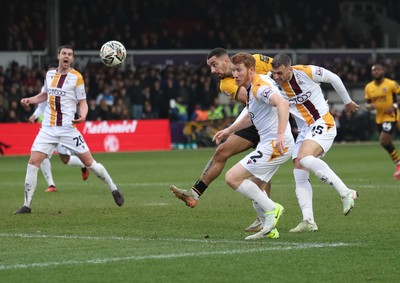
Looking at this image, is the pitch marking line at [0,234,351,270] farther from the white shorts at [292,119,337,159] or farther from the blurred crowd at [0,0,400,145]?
the blurred crowd at [0,0,400,145]

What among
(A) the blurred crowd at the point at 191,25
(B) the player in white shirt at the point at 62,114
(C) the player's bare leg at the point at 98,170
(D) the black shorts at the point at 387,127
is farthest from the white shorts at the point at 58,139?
(A) the blurred crowd at the point at 191,25

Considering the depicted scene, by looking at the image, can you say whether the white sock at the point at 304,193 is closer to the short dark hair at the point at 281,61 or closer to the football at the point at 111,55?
the short dark hair at the point at 281,61

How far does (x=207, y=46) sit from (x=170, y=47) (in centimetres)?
219

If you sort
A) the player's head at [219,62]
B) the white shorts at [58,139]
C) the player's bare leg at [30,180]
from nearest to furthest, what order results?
the player's head at [219,62]
the player's bare leg at [30,180]
the white shorts at [58,139]

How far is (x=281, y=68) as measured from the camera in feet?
38.5

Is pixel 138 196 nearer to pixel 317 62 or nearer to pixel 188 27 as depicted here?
pixel 317 62

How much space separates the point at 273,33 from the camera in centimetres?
4666

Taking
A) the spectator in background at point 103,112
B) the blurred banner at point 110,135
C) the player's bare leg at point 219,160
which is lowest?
the blurred banner at point 110,135

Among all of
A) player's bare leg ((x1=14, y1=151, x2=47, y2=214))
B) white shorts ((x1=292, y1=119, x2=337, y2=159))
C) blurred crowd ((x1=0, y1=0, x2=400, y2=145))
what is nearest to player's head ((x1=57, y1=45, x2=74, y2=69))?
player's bare leg ((x1=14, y1=151, x2=47, y2=214))

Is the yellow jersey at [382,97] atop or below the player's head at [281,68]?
below

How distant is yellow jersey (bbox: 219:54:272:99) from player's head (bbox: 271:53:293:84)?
0.83 m

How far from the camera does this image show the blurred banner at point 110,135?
1254 inches

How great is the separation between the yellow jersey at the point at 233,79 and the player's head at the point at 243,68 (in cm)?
135

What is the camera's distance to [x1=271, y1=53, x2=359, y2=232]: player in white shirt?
1173 centimetres
